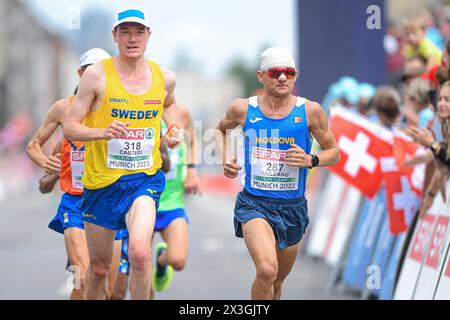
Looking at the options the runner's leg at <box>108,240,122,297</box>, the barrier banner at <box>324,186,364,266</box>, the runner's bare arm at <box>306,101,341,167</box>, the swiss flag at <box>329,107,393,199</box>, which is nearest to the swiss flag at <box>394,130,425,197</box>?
the swiss flag at <box>329,107,393,199</box>

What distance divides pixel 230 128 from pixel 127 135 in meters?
0.82

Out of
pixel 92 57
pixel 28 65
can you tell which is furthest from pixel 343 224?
pixel 28 65

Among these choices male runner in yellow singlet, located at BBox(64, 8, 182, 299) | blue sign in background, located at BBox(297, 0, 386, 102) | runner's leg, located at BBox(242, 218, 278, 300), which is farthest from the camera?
blue sign in background, located at BBox(297, 0, 386, 102)

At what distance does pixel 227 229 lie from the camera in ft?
87.2

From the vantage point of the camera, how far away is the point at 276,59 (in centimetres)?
791

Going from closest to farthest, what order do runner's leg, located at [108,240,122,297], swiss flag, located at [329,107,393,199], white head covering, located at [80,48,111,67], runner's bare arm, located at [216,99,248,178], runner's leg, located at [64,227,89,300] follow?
runner's bare arm, located at [216,99,248,178]
white head covering, located at [80,48,111,67]
runner's leg, located at [64,227,89,300]
runner's leg, located at [108,240,122,297]
swiss flag, located at [329,107,393,199]

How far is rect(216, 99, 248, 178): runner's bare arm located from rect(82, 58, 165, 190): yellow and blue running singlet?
48 cm

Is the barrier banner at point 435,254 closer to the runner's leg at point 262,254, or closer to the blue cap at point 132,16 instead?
the runner's leg at point 262,254

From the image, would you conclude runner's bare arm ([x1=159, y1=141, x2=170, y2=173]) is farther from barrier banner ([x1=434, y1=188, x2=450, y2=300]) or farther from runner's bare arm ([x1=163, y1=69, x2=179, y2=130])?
barrier banner ([x1=434, y1=188, x2=450, y2=300])

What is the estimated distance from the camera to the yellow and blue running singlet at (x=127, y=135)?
7984mm

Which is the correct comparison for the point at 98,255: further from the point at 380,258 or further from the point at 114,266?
the point at 380,258

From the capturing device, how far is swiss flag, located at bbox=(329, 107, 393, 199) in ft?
39.5

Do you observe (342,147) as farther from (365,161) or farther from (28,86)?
(28,86)
